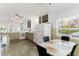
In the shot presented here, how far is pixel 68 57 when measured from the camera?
1918mm

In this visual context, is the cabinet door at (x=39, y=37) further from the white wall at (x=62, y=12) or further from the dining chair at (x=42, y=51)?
the white wall at (x=62, y=12)

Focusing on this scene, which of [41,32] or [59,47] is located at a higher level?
[41,32]

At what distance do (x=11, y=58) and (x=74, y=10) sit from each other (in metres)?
1.48

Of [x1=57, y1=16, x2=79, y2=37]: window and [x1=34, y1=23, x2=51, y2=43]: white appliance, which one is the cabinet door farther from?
[x1=57, y1=16, x2=79, y2=37]: window

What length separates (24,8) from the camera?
195 cm

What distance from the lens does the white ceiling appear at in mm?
1928

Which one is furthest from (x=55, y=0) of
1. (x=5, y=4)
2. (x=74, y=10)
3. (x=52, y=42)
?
(x=5, y=4)

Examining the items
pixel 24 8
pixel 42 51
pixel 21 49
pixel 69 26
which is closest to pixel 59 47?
pixel 42 51

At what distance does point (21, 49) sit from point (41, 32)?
0.51 metres

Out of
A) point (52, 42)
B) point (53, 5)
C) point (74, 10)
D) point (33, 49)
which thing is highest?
point (53, 5)

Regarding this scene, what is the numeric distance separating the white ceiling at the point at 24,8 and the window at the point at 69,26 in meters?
0.24

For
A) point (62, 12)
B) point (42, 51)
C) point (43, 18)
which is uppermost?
point (62, 12)

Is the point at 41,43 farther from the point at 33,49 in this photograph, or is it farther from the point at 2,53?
the point at 2,53

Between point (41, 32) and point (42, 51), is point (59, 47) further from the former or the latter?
point (41, 32)
